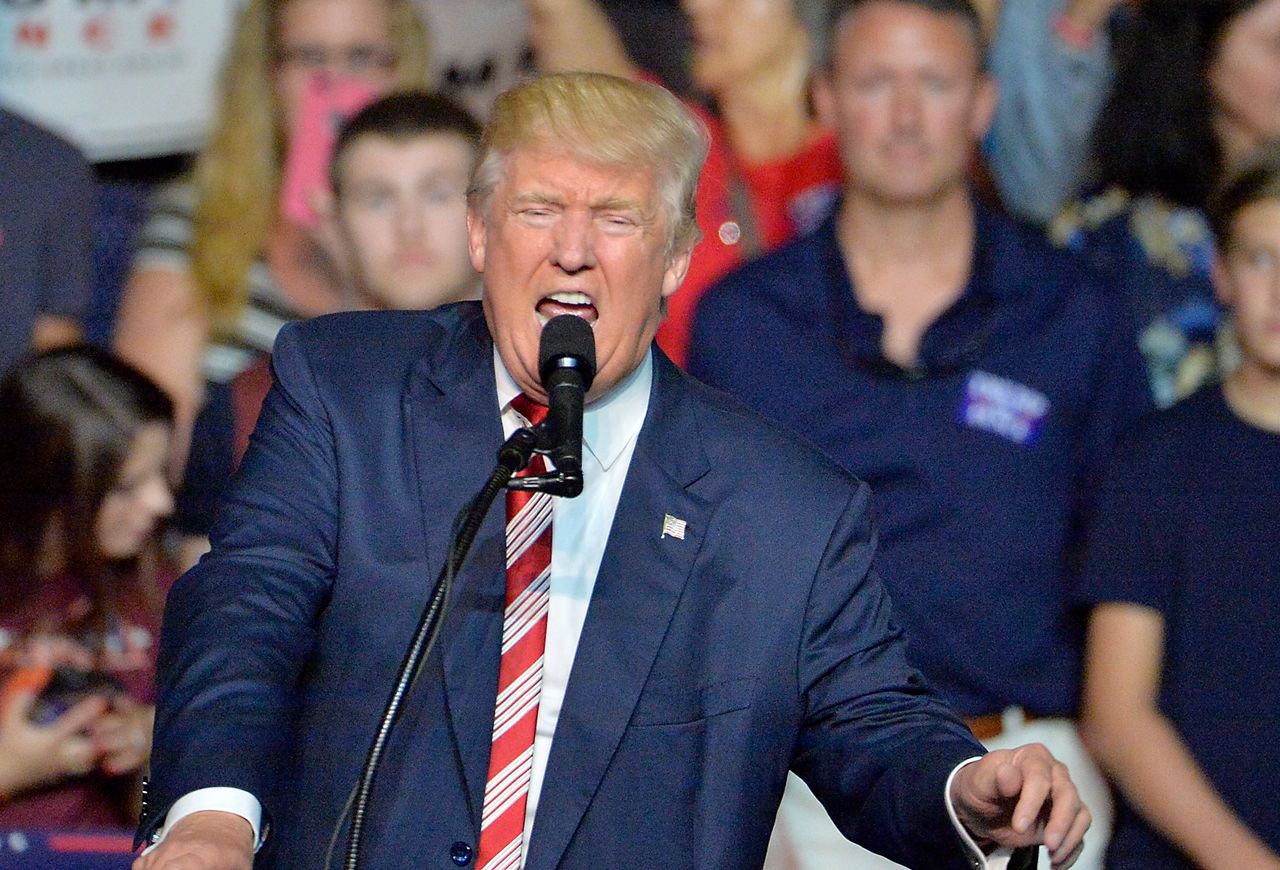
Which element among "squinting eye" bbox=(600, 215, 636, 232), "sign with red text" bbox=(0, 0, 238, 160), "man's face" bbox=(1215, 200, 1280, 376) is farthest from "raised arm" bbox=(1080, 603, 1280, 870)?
"sign with red text" bbox=(0, 0, 238, 160)

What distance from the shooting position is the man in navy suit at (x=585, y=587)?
2.03 metres

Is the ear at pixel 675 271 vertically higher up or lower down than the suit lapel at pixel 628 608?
higher up

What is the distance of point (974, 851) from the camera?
1.96 metres

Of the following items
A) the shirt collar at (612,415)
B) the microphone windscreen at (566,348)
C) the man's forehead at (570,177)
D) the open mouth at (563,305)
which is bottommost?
the shirt collar at (612,415)

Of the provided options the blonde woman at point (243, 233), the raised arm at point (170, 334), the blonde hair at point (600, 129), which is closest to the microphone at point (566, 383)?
the blonde hair at point (600, 129)

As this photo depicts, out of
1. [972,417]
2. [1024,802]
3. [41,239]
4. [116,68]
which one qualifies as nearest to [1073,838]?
[1024,802]

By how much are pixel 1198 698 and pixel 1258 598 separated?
0.20 m

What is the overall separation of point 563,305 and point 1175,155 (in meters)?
2.30

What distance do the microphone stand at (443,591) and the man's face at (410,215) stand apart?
85.7 inches

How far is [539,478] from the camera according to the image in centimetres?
183

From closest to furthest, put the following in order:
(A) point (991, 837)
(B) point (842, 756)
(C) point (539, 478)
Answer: (C) point (539, 478)
(A) point (991, 837)
(B) point (842, 756)

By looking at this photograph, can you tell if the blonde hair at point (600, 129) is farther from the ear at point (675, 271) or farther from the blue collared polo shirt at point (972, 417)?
the blue collared polo shirt at point (972, 417)

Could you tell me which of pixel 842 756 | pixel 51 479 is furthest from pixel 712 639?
pixel 51 479

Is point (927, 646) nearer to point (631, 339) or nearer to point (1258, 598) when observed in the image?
point (1258, 598)
